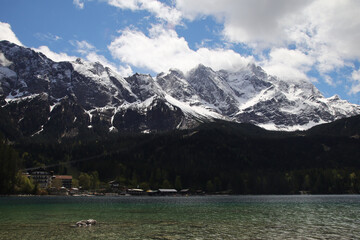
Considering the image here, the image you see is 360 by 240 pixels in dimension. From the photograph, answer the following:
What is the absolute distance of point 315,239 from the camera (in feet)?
151

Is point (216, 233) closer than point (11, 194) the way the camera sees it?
Yes

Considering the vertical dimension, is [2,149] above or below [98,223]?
above

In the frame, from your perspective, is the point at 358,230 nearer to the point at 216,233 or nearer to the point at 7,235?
the point at 216,233

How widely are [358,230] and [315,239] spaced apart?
39.7 ft

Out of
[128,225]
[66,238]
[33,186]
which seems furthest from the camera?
[33,186]

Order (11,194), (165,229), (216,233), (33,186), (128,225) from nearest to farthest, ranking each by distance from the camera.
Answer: (216,233)
(165,229)
(128,225)
(11,194)
(33,186)

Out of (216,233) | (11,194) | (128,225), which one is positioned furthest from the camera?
(11,194)

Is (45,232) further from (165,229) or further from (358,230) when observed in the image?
(358,230)

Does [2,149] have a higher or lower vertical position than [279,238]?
higher

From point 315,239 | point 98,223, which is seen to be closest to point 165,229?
point 98,223

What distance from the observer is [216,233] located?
165 ft

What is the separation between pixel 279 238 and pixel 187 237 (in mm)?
11165

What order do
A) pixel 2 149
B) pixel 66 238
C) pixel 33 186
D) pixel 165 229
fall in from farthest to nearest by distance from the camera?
pixel 33 186 < pixel 2 149 < pixel 165 229 < pixel 66 238

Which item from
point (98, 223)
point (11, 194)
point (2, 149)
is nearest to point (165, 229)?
point (98, 223)
